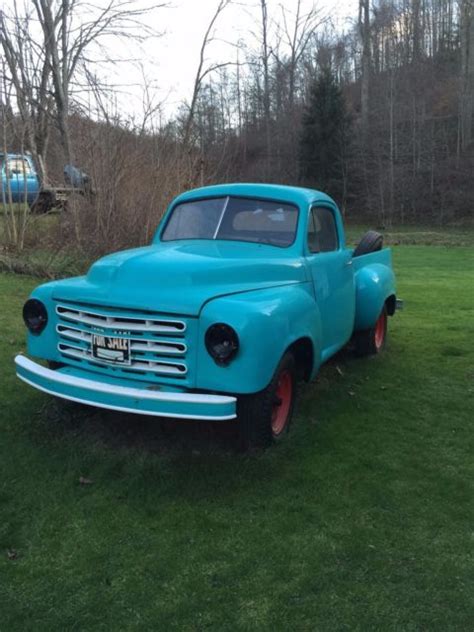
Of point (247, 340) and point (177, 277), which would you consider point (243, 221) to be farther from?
point (247, 340)

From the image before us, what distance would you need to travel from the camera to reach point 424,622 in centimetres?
235

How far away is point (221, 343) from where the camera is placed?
3225 mm

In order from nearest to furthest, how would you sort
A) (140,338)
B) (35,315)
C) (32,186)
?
(140,338) → (35,315) → (32,186)

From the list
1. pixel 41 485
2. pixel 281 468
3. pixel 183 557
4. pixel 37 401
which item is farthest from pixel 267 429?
pixel 37 401

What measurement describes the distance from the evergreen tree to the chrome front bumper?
33.6 meters

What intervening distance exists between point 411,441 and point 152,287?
2.18m

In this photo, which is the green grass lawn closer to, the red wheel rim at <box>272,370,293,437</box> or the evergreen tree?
the red wheel rim at <box>272,370,293,437</box>

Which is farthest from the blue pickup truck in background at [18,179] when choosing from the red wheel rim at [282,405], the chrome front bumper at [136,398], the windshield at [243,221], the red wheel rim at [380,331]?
the red wheel rim at [282,405]

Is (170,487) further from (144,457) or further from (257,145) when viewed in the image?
(257,145)

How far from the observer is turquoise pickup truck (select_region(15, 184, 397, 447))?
3.22 meters

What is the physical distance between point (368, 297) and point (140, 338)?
296 centimetres

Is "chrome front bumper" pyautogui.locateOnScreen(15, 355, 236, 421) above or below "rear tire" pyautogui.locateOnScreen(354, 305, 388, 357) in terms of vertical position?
above

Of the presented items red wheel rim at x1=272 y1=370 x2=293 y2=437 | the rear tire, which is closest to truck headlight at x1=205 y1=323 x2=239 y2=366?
red wheel rim at x1=272 y1=370 x2=293 y2=437

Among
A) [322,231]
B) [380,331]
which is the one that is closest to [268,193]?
[322,231]
